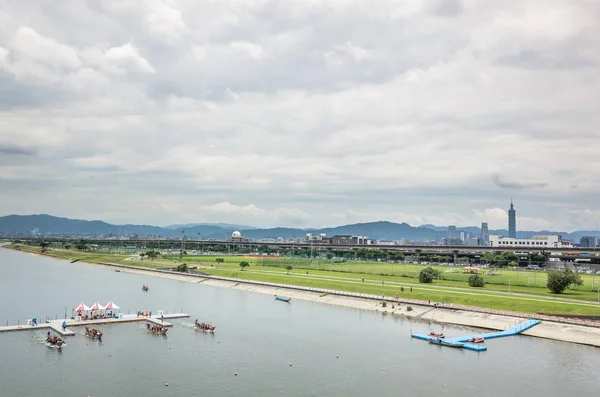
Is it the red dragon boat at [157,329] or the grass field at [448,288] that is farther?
the grass field at [448,288]

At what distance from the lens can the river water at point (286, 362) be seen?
5025cm

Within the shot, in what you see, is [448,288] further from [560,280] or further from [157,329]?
[157,329]

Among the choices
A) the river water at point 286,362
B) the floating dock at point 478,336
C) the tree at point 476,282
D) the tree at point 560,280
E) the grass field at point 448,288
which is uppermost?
the tree at point 560,280

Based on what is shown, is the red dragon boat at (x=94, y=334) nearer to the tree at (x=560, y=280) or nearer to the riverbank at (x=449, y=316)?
the riverbank at (x=449, y=316)

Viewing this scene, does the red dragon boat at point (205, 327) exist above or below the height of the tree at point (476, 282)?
below

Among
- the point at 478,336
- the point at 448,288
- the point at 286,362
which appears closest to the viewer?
the point at 286,362

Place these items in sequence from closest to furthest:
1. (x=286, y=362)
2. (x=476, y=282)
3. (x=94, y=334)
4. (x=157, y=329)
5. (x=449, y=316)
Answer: (x=286, y=362)
(x=94, y=334)
(x=157, y=329)
(x=449, y=316)
(x=476, y=282)

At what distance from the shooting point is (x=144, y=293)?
4646 inches

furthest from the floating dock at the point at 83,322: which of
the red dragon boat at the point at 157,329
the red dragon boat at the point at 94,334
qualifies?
the red dragon boat at the point at 157,329

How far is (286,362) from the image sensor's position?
5950 centimetres

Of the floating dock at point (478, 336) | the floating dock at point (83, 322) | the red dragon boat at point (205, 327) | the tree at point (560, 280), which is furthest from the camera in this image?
the tree at point (560, 280)

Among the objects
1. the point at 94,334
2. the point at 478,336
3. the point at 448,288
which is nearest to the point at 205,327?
the point at 94,334

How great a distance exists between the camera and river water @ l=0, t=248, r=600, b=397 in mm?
50250

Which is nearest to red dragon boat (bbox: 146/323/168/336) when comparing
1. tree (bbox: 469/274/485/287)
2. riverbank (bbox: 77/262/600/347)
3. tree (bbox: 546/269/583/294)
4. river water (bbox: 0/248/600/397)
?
river water (bbox: 0/248/600/397)
